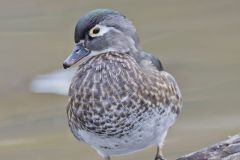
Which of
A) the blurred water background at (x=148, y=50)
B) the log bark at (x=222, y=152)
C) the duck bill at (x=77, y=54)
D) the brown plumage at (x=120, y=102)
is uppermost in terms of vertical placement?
the duck bill at (x=77, y=54)

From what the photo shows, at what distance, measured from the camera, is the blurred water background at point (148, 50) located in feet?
26.1

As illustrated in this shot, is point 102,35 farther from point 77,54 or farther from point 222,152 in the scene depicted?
point 222,152

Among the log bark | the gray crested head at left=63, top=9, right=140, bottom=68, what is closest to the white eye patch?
the gray crested head at left=63, top=9, right=140, bottom=68

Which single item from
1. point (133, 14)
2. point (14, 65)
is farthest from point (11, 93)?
point (133, 14)

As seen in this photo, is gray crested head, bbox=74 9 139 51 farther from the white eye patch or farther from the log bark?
the log bark

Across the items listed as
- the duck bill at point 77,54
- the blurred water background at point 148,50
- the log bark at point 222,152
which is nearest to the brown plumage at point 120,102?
the duck bill at point 77,54

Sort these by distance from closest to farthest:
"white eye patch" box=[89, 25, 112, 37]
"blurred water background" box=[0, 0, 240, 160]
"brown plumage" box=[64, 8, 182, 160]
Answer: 1. "brown plumage" box=[64, 8, 182, 160]
2. "white eye patch" box=[89, 25, 112, 37]
3. "blurred water background" box=[0, 0, 240, 160]

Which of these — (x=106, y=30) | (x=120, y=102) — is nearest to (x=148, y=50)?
(x=106, y=30)

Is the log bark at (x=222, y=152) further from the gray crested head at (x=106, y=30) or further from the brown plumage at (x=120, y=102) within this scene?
the gray crested head at (x=106, y=30)

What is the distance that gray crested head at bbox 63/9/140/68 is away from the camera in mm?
5629

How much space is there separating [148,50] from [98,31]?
3.63 meters

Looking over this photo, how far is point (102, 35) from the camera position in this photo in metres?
5.68

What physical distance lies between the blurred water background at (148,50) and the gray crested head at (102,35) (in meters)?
1.90

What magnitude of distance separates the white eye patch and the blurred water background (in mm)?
1970
